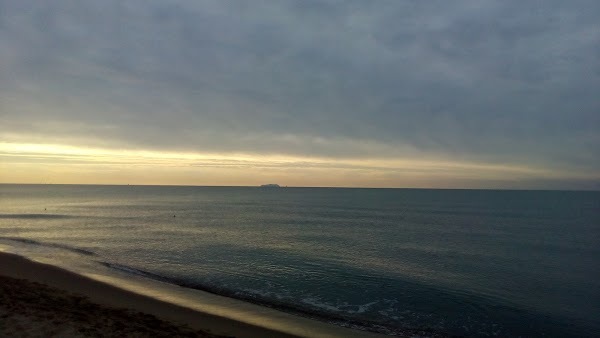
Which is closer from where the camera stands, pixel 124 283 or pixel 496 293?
pixel 124 283

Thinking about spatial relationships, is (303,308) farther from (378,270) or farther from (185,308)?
(378,270)

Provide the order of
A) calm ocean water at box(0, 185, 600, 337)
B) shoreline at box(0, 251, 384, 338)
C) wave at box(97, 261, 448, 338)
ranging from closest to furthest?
shoreline at box(0, 251, 384, 338)
wave at box(97, 261, 448, 338)
calm ocean water at box(0, 185, 600, 337)

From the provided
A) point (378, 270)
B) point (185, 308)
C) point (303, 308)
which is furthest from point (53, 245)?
point (378, 270)

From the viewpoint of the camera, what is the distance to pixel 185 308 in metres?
19.0

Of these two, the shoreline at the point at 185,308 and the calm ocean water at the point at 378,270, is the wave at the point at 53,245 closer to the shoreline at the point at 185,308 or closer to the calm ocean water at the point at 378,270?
the calm ocean water at the point at 378,270

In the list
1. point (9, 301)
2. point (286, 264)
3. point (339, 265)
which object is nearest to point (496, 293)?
point (339, 265)

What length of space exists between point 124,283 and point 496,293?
24.9 metres

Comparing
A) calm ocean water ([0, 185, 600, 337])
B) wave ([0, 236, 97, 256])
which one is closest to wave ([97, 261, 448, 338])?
calm ocean water ([0, 185, 600, 337])

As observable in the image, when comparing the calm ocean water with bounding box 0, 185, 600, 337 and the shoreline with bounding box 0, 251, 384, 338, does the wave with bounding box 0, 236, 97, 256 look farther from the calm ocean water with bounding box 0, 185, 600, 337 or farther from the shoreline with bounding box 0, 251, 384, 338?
the shoreline with bounding box 0, 251, 384, 338

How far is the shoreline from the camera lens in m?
16.5

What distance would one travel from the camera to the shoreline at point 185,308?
16.5 meters

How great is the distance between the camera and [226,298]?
21.9m

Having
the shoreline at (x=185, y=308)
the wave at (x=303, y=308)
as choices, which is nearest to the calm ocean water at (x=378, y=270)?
the wave at (x=303, y=308)

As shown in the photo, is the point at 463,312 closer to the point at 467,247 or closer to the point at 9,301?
the point at 9,301
